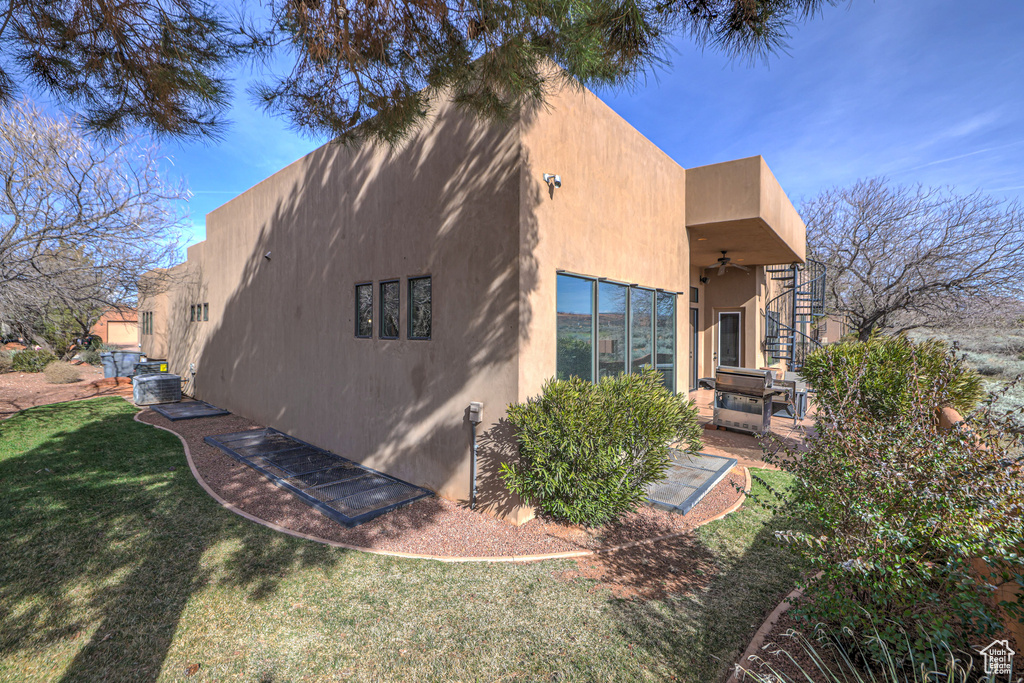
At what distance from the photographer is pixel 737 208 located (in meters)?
7.84

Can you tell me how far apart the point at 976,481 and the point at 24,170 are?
15801 mm

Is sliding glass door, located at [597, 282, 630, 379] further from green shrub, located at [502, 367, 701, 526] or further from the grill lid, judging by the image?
the grill lid

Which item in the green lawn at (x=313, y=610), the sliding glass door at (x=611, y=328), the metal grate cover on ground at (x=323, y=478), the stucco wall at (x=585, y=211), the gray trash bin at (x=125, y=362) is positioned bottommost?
the green lawn at (x=313, y=610)

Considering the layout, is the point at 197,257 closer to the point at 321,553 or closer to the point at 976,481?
the point at 321,553

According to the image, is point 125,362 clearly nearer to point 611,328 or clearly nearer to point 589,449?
point 611,328

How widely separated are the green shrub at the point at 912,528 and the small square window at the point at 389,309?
524 cm

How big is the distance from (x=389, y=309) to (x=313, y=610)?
409 centimetres

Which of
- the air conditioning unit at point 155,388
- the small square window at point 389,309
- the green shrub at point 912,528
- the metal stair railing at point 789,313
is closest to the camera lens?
the green shrub at point 912,528

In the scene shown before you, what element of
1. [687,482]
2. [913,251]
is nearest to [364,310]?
[687,482]

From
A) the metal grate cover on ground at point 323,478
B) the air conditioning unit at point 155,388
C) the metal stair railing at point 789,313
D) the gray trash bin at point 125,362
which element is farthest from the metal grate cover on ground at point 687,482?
the gray trash bin at point 125,362

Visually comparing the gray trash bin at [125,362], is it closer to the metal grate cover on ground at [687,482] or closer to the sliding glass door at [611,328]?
the sliding glass door at [611,328]

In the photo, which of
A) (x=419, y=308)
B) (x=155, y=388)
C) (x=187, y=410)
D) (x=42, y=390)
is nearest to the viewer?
(x=419, y=308)

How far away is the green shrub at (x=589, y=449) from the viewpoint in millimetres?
4449

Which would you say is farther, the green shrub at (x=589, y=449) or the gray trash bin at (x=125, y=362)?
the gray trash bin at (x=125, y=362)
